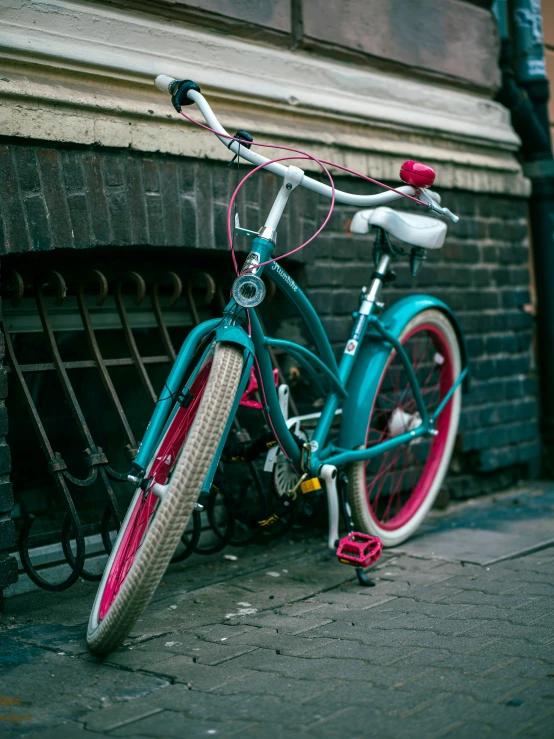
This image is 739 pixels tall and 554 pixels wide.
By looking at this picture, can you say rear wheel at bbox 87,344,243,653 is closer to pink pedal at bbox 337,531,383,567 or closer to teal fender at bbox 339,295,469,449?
pink pedal at bbox 337,531,383,567

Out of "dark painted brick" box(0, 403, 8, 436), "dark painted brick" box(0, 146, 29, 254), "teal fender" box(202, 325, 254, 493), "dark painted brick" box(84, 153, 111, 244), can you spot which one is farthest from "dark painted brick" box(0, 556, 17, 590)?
"dark painted brick" box(84, 153, 111, 244)

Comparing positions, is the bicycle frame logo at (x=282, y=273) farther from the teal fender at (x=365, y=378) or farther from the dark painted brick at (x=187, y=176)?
the dark painted brick at (x=187, y=176)

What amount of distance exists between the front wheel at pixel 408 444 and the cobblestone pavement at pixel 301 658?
12.0 inches

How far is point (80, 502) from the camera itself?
3.59 meters

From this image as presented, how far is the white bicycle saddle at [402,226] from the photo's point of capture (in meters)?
3.42

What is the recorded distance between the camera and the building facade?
3078mm

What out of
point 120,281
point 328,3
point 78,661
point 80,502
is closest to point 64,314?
point 120,281

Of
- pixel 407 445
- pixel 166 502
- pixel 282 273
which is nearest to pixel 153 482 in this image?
pixel 166 502

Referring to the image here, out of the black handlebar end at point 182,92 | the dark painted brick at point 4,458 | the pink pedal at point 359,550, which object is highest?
the black handlebar end at point 182,92

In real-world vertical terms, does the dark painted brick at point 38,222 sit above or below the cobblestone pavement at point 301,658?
above

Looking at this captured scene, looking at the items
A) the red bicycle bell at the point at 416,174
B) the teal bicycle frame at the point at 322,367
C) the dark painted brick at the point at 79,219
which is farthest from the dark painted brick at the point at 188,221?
the red bicycle bell at the point at 416,174

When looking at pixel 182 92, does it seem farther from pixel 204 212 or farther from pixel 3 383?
pixel 3 383

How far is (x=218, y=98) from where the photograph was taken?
3639 millimetres

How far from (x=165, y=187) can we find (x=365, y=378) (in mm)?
1026
